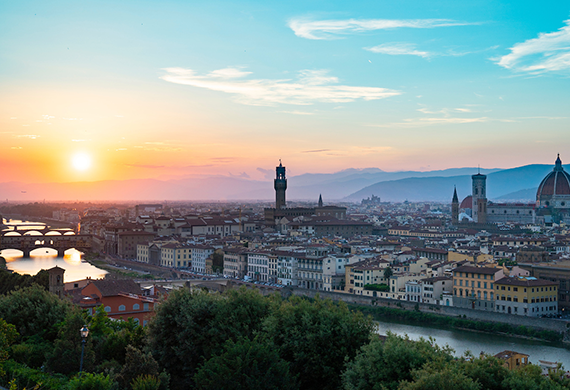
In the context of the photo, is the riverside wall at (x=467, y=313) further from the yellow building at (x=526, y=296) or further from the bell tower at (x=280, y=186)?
the bell tower at (x=280, y=186)

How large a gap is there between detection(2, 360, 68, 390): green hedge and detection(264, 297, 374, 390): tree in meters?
3.69

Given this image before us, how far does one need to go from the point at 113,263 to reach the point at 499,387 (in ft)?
147

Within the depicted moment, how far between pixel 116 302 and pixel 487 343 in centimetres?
1166

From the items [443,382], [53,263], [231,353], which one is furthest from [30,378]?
[53,263]

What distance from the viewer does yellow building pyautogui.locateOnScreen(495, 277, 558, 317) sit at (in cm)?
2467

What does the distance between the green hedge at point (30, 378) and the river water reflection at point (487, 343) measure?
10.3 meters

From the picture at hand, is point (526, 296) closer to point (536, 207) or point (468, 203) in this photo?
point (536, 207)

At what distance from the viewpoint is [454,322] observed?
25.0 metres

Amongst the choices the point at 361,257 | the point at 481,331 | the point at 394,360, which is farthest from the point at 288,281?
the point at 394,360

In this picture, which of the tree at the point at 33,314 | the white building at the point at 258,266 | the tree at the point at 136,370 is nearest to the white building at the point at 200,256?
the white building at the point at 258,266

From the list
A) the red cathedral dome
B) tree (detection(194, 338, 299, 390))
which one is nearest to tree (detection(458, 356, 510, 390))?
tree (detection(194, 338, 299, 390))

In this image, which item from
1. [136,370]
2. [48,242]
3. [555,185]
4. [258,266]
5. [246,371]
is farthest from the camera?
[555,185]

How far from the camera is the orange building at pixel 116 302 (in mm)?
19422

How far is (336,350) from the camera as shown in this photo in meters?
12.4
